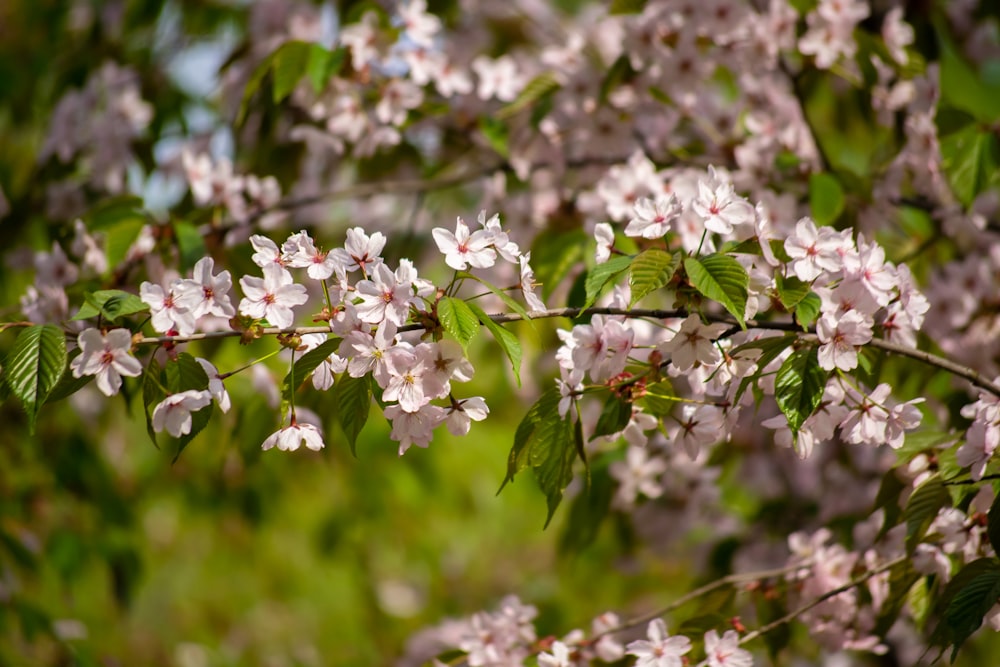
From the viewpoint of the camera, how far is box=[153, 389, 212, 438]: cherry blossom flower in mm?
1135

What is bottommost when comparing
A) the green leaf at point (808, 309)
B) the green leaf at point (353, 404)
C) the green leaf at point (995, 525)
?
the green leaf at point (995, 525)

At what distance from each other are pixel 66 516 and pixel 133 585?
22.2 inches

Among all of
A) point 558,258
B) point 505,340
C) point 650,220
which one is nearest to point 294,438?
point 505,340

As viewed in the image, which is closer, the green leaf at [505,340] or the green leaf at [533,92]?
the green leaf at [505,340]

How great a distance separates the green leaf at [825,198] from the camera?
5.79 feet

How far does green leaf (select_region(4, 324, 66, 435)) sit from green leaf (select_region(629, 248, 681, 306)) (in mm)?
696

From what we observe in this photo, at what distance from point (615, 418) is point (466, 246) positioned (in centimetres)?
31

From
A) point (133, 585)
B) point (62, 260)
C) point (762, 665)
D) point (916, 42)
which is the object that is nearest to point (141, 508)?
point (133, 585)

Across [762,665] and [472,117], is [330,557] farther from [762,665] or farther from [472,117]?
[472,117]

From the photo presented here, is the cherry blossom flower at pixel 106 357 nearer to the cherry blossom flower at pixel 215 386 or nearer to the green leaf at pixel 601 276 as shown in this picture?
the cherry blossom flower at pixel 215 386

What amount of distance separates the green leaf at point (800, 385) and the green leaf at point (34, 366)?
875mm

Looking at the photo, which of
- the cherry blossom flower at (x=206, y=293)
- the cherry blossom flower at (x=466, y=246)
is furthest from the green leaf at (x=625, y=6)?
the cherry blossom flower at (x=206, y=293)

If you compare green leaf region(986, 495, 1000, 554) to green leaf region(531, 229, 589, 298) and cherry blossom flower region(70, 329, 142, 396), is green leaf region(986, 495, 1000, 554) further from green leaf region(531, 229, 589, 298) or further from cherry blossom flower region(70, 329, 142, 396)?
cherry blossom flower region(70, 329, 142, 396)

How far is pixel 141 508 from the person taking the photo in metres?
3.78
